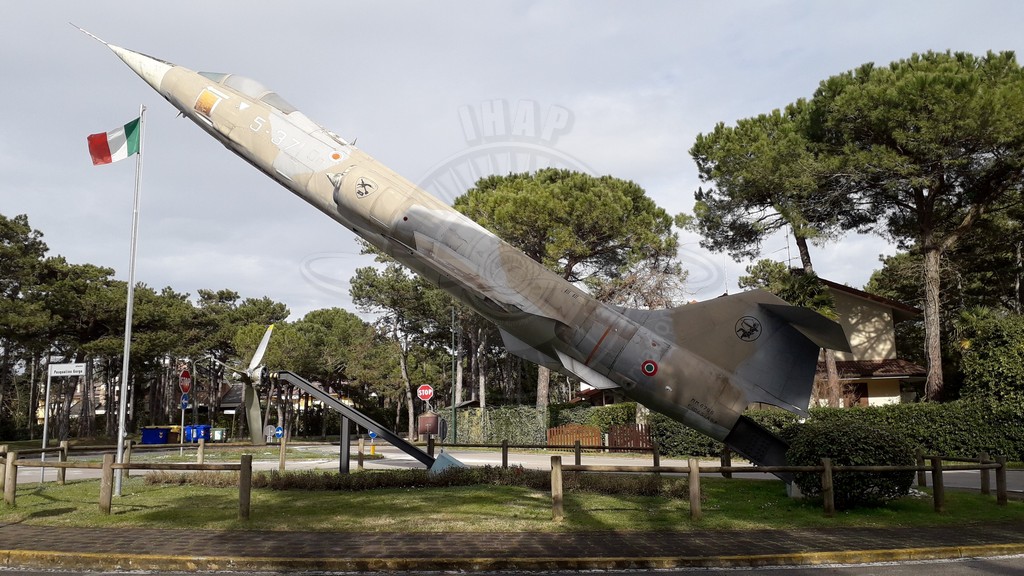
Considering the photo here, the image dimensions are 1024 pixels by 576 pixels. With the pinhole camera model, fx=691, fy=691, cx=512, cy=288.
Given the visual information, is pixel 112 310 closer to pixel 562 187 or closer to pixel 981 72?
pixel 562 187

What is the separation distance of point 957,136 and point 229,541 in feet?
90.9

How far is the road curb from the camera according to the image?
7.61 m

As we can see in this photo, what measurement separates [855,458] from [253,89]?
46.3ft

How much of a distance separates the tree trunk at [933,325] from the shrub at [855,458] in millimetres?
17774

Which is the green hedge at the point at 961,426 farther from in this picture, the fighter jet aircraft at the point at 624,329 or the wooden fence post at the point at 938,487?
the fighter jet aircraft at the point at 624,329

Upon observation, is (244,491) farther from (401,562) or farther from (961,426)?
(961,426)

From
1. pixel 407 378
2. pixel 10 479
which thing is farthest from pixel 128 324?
pixel 407 378

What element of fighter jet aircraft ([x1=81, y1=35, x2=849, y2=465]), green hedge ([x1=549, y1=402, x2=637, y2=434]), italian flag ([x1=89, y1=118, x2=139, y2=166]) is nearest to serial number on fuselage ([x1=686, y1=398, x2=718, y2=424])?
fighter jet aircraft ([x1=81, y1=35, x2=849, y2=465])

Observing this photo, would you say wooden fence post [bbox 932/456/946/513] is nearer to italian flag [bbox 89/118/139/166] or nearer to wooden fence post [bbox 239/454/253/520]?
wooden fence post [bbox 239/454/253/520]

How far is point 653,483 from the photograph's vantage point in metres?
13.2

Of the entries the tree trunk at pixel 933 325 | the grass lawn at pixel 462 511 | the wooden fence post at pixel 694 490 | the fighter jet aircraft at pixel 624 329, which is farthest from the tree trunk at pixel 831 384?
the wooden fence post at pixel 694 490

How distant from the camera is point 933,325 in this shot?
27.4 m

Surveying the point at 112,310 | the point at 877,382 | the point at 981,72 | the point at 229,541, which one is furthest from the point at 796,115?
the point at 112,310

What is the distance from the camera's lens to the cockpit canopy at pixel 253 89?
15.0 meters
